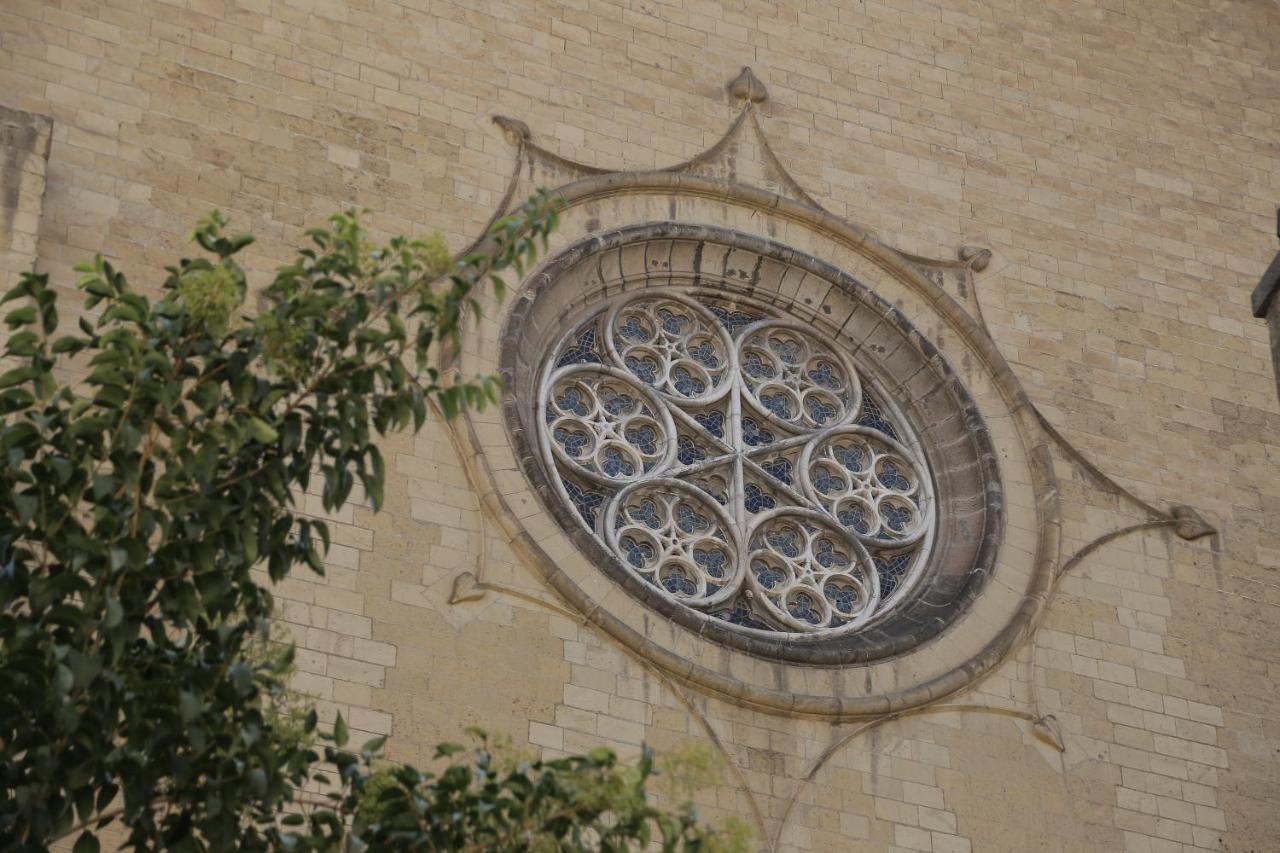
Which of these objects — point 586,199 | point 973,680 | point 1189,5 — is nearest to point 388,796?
point 973,680

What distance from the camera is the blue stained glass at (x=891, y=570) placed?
50.9 ft

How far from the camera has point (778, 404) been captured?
52.9ft

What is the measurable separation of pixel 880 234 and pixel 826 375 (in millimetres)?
943

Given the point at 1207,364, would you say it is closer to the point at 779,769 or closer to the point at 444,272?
the point at 779,769

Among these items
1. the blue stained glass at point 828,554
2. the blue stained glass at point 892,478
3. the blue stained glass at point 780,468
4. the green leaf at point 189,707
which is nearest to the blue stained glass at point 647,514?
the blue stained glass at point 780,468

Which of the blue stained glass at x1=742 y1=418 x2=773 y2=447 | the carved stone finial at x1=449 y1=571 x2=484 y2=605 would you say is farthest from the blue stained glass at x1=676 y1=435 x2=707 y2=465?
the carved stone finial at x1=449 y1=571 x2=484 y2=605

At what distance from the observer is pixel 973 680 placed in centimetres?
1484

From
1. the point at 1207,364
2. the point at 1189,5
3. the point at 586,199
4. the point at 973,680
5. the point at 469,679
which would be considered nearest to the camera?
the point at 469,679

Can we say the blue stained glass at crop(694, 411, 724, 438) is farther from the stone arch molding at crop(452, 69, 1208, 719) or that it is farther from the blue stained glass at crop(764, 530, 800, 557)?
the stone arch molding at crop(452, 69, 1208, 719)

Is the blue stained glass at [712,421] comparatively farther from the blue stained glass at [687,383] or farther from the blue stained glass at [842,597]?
the blue stained glass at [842,597]

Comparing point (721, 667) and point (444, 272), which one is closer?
point (444, 272)

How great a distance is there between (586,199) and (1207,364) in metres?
3.94

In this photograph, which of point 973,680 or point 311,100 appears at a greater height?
point 311,100

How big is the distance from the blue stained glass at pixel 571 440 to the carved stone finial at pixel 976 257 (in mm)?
2791
